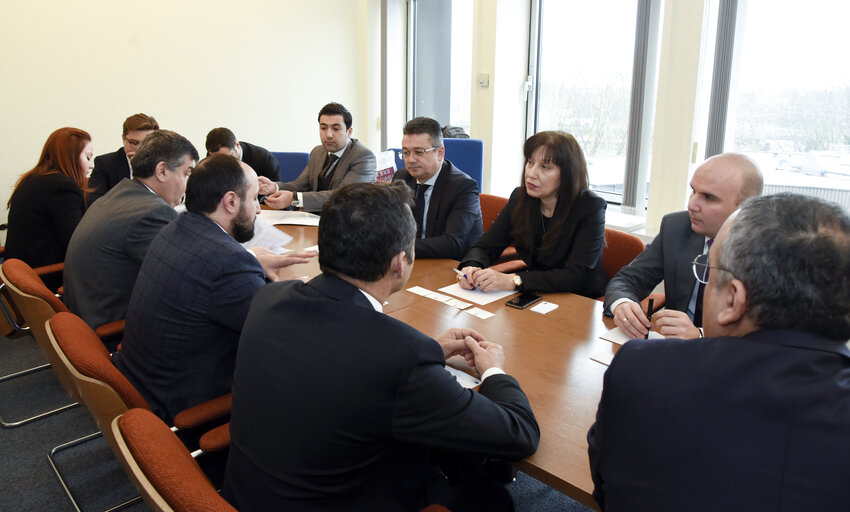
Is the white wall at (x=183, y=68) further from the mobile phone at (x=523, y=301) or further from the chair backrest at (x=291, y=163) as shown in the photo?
the mobile phone at (x=523, y=301)

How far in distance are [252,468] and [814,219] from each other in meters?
1.18

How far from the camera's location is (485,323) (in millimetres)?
1985

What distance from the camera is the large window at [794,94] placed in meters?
3.37

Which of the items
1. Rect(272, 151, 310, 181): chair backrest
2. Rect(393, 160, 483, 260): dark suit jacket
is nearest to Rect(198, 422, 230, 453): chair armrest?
Rect(393, 160, 483, 260): dark suit jacket

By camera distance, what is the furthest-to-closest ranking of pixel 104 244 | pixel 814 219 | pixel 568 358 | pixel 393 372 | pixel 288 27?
1. pixel 288 27
2. pixel 104 244
3. pixel 568 358
4. pixel 393 372
5. pixel 814 219

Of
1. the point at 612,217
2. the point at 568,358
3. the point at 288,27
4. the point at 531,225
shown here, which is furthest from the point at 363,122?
the point at 568,358

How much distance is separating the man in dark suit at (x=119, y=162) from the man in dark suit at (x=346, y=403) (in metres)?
3.34

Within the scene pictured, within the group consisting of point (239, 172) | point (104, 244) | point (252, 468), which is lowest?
point (252, 468)

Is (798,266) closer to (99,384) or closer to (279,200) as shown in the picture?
(99,384)

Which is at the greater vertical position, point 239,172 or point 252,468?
point 239,172

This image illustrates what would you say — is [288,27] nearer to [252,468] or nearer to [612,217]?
[612,217]

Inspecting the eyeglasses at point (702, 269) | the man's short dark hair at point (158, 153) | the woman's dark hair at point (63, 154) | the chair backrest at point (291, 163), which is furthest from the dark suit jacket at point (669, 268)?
the chair backrest at point (291, 163)

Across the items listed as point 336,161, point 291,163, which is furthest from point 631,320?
point 291,163

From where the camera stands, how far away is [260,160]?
4883 mm
